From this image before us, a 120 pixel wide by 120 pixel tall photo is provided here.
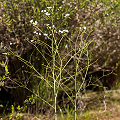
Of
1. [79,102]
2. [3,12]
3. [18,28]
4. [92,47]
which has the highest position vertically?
[3,12]

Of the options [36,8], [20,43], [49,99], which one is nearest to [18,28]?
[20,43]

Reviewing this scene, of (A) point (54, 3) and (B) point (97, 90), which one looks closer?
(A) point (54, 3)

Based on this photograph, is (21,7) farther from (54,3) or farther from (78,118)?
(78,118)

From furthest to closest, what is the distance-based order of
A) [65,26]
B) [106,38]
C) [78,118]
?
[106,38] → [65,26] → [78,118]

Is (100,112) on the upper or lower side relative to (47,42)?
lower

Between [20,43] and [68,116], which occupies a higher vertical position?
[20,43]

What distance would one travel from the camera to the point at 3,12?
268 cm

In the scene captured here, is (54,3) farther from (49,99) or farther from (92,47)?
(49,99)

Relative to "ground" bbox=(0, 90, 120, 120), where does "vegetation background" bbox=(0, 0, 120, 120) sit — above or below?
above

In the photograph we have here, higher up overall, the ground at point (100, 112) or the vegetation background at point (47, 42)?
the vegetation background at point (47, 42)

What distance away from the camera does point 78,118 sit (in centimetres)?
255

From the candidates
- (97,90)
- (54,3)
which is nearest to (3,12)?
(54,3)

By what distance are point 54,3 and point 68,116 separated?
5.74ft

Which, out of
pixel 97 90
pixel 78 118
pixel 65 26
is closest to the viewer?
pixel 78 118
